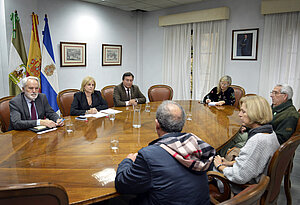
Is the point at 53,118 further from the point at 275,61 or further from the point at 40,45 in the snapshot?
the point at 275,61

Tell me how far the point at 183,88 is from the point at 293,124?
3.85m

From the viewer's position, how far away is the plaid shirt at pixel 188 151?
1.21 meters

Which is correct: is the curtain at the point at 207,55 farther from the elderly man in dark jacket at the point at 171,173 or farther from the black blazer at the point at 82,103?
the elderly man in dark jacket at the point at 171,173

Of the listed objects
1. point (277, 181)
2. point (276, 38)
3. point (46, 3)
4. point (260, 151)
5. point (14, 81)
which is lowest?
point (277, 181)

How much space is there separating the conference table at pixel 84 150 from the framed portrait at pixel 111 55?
3.28m

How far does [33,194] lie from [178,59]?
18.3 feet

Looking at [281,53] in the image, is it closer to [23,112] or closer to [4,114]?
[23,112]

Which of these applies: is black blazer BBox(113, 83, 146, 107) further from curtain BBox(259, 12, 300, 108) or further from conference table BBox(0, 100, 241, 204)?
curtain BBox(259, 12, 300, 108)

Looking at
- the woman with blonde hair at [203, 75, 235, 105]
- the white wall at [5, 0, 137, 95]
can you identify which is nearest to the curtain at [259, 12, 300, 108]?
the woman with blonde hair at [203, 75, 235, 105]

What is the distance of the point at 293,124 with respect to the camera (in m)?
2.48

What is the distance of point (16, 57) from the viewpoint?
4.21 meters

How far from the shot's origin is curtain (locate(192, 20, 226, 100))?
541cm

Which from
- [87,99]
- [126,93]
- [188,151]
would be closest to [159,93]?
[126,93]

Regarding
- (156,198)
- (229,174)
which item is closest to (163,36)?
(229,174)
